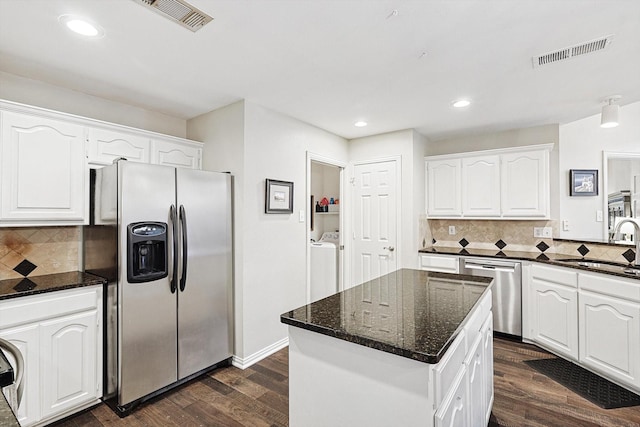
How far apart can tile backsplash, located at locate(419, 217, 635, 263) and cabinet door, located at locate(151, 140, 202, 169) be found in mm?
2814

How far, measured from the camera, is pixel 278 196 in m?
3.21

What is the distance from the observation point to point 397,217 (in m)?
3.94

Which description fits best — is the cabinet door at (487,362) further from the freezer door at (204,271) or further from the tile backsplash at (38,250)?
the tile backsplash at (38,250)

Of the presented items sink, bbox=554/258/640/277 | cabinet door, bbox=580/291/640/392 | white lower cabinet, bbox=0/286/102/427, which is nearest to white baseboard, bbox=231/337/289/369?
white lower cabinet, bbox=0/286/102/427

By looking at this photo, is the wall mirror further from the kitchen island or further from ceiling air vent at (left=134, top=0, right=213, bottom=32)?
ceiling air vent at (left=134, top=0, right=213, bottom=32)

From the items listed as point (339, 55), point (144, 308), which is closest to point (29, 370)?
point (144, 308)

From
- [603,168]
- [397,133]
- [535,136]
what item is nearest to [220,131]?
[397,133]

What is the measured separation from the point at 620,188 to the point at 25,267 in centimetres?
622

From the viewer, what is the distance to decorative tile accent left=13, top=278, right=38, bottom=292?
203 cm

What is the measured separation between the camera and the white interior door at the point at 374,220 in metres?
3.99

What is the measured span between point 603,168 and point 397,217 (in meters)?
2.62

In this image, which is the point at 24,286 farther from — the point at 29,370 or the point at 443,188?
the point at 443,188

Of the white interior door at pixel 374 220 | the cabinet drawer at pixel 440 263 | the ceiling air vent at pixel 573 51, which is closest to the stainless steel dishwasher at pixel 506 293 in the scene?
the cabinet drawer at pixel 440 263

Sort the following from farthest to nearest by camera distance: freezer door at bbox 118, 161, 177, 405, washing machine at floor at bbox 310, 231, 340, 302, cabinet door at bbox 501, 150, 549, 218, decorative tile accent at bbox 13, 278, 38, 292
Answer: washing machine at floor at bbox 310, 231, 340, 302
cabinet door at bbox 501, 150, 549, 218
freezer door at bbox 118, 161, 177, 405
decorative tile accent at bbox 13, 278, 38, 292
